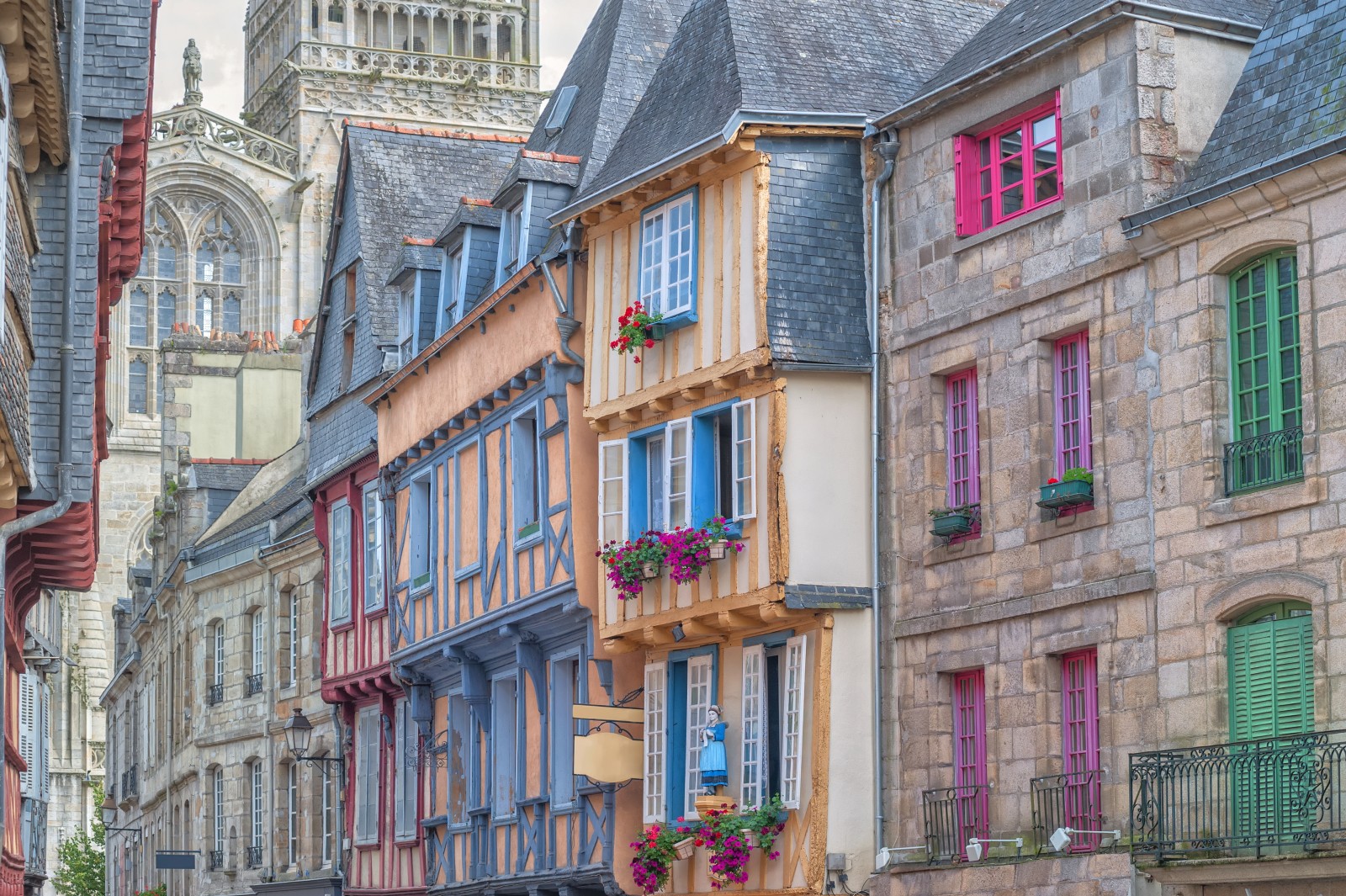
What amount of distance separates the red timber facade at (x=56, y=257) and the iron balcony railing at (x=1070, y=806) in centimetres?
698

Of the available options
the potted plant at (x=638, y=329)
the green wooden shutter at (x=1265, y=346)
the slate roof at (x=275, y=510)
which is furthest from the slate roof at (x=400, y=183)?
the green wooden shutter at (x=1265, y=346)

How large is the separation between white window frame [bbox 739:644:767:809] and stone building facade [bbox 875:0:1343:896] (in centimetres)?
119

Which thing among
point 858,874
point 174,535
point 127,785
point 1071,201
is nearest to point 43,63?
point 1071,201

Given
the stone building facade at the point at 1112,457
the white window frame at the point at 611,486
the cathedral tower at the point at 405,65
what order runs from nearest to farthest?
the stone building facade at the point at 1112,457 → the white window frame at the point at 611,486 → the cathedral tower at the point at 405,65

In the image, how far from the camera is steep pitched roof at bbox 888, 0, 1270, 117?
18.6 meters

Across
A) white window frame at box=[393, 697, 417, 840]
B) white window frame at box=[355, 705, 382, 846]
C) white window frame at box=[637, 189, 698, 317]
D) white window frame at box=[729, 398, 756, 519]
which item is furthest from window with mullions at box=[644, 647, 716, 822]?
white window frame at box=[355, 705, 382, 846]

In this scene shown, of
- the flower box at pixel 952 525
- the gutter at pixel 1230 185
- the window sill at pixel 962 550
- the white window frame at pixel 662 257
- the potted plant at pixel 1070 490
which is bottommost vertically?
the window sill at pixel 962 550

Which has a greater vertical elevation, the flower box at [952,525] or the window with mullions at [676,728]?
the flower box at [952,525]

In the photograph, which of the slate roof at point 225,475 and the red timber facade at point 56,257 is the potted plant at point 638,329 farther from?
the slate roof at point 225,475

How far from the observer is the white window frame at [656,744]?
22.8m

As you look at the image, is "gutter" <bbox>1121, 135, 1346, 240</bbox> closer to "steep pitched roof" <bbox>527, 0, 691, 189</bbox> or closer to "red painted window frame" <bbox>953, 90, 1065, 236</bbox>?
"red painted window frame" <bbox>953, 90, 1065, 236</bbox>

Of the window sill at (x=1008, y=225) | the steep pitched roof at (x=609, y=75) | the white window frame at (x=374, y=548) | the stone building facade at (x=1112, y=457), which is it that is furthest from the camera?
the white window frame at (x=374, y=548)

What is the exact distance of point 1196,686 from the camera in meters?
17.2

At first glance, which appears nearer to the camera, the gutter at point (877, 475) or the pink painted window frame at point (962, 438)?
the pink painted window frame at point (962, 438)
